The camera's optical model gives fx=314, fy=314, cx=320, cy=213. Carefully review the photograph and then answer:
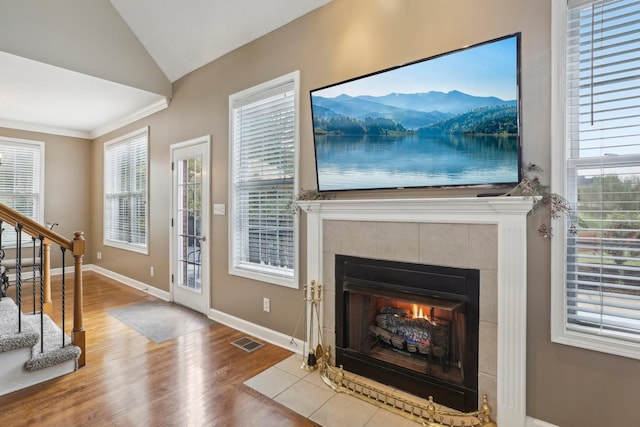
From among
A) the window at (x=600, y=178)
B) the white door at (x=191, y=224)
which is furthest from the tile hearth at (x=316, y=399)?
the white door at (x=191, y=224)

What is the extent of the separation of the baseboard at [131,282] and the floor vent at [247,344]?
5.86ft

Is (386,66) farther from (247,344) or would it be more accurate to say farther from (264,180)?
(247,344)

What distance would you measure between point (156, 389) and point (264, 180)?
1896 mm

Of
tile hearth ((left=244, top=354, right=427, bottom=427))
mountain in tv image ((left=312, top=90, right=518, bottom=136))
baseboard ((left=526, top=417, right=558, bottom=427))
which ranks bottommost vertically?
tile hearth ((left=244, top=354, right=427, bottom=427))

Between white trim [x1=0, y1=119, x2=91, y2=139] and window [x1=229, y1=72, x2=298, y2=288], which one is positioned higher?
white trim [x1=0, y1=119, x2=91, y2=139]

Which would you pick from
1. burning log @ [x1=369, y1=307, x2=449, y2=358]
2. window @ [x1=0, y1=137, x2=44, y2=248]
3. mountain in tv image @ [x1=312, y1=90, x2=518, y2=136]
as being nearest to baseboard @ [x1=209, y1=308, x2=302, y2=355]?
burning log @ [x1=369, y1=307, x2=449, y2=358]

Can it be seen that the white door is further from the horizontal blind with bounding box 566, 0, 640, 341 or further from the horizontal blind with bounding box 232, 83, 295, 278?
the horizontal blind with bounding box 566, 0, 640, 341

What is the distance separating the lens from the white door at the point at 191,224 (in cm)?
371


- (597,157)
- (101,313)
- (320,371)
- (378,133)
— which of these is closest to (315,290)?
(320,371)

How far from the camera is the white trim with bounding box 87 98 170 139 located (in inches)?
173

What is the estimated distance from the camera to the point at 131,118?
5066mm

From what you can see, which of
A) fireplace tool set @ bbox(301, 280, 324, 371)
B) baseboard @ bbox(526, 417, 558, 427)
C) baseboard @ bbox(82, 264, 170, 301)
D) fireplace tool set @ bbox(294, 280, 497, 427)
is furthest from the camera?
baseboard @ bbox(82, 264, 170, 301)

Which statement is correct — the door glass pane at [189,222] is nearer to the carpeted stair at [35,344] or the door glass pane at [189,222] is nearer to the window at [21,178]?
the carpeted stair at [35,344]

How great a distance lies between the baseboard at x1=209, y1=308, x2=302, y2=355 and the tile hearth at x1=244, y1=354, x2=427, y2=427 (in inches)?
10.4
